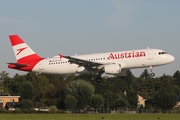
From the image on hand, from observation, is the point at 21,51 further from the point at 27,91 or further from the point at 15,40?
the point at 27,91

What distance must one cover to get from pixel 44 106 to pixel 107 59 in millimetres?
47901

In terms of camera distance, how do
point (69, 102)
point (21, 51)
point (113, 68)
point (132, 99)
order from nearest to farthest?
point (113, 68) → point (21, 51) → point (69, 102) → point (132, 99)

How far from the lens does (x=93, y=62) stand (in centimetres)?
7000

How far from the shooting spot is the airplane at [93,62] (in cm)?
6888

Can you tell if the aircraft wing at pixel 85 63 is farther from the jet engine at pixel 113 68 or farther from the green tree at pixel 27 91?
the green tree at pixel 27 91

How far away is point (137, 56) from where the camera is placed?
6856cm

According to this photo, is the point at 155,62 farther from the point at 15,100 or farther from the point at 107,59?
the point at 15,100

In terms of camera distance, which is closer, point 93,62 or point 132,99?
point 93,62

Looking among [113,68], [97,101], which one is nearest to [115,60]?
[113,68]

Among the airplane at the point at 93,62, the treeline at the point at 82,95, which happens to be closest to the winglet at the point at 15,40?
the airplane at the point at 93,62

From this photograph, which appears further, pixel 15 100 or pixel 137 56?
pixel 15 100

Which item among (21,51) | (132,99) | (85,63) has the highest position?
(21,51)

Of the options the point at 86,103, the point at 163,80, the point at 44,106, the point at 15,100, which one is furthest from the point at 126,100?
the point at 163,80

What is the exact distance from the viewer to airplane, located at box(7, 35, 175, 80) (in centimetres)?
6888
